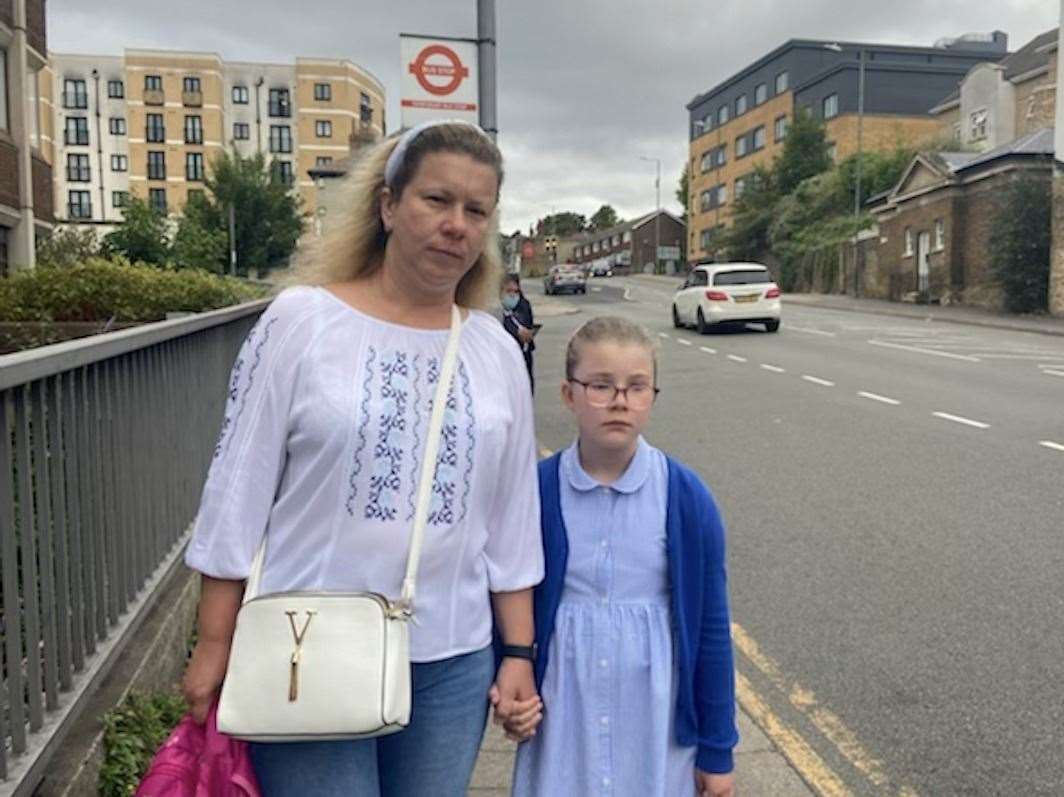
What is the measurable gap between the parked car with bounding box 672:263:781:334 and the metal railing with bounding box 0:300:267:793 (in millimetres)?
20746

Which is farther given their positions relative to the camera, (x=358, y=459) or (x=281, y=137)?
(x=281, y=137)

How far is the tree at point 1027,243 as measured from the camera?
29.7m

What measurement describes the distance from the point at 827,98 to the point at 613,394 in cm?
7302

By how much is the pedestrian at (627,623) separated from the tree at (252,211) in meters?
44.0

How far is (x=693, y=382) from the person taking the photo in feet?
49.8

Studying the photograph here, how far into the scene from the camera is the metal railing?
90.7 inches

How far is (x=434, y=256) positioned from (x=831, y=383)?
44.0ft

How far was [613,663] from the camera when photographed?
84.7 inches

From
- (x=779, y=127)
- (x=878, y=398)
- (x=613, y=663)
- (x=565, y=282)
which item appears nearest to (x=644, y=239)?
(x=779, y=127)

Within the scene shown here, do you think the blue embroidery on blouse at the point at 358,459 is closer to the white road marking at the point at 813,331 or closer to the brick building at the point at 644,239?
the white road marking at the point at 813,331

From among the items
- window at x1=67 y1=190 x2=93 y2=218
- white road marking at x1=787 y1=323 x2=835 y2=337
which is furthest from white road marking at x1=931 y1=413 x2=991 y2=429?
window at x1=67 y1=190 x2=93 y2=218

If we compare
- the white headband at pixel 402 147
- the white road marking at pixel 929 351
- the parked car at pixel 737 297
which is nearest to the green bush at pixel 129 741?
the white headband at pixel 402 147

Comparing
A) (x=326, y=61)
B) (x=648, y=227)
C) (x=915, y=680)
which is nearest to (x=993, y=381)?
(x=915, y=680)

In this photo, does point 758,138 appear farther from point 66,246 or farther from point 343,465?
point 343,465
